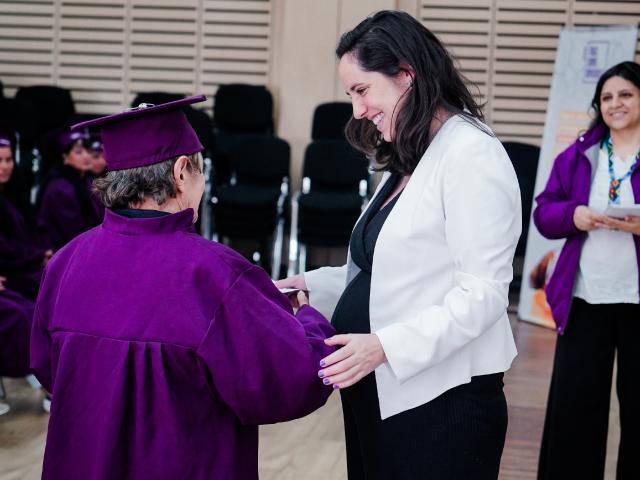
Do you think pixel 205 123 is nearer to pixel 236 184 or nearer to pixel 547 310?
pixel 236 184

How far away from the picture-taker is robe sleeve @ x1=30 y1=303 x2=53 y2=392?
211 cm

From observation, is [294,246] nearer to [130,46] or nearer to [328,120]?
[328,120]

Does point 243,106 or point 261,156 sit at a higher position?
point 243,106

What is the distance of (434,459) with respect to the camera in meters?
2.09

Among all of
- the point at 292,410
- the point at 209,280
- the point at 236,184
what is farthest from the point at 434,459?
the point at 236,184

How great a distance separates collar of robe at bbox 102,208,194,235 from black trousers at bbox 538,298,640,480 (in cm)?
204

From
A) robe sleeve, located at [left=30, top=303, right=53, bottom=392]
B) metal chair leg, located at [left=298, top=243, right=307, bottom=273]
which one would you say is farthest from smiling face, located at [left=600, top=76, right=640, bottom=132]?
metal chair leg, located at [left=298, top=243, right=307, bottom=273]

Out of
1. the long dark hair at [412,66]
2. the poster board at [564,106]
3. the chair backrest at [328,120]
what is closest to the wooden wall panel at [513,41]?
the poster board at [564,106]

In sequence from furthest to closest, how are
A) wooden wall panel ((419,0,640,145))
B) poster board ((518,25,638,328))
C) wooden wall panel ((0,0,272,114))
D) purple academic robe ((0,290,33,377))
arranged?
wooden wall panel ((0,0,272,114)) < wooden wall panel ((419,0,640,145)) < poster board ((518,25,638,328)) < purple academic robe ((0,290,33,377))

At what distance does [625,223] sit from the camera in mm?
3408

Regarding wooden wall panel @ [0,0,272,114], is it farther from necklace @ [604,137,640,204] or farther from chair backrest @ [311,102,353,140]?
necklace @ [604,137,640,204]

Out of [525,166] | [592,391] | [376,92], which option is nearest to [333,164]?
[525,166]

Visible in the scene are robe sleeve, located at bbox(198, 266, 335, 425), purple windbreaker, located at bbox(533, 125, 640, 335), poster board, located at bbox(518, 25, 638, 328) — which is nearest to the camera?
robe sleeve, located at bbox(198, 266, 335, 425)

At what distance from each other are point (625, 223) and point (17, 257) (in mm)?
3564
